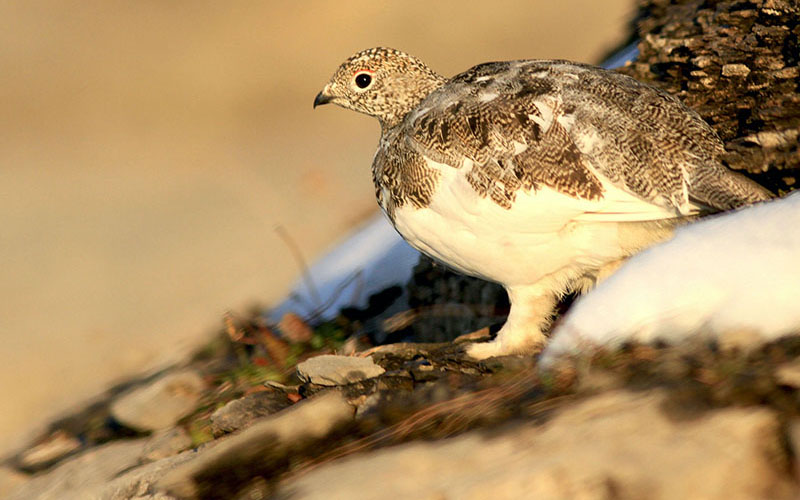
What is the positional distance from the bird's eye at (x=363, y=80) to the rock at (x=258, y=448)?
2033mm

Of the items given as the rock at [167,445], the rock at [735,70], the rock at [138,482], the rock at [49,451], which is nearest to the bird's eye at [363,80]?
the rock at [735,70]

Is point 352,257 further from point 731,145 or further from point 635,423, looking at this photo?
point 635,423

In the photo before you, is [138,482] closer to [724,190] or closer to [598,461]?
[598,461]

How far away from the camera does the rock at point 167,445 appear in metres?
3.45

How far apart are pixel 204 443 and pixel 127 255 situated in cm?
735

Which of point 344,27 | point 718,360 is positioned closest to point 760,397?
point 718,360

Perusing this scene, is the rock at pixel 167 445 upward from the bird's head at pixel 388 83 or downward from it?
downward

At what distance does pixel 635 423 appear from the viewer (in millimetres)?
2264

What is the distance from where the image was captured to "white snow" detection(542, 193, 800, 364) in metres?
2.58

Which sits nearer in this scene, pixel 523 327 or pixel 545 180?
pixel 545 180

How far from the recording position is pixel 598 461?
219 cm

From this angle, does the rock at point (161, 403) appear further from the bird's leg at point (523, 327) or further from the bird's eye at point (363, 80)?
the bird's eye at point (363, 80)

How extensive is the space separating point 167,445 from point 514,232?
158 centimetres

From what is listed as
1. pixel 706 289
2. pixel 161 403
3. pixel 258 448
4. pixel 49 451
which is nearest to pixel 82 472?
pixel 161 403
